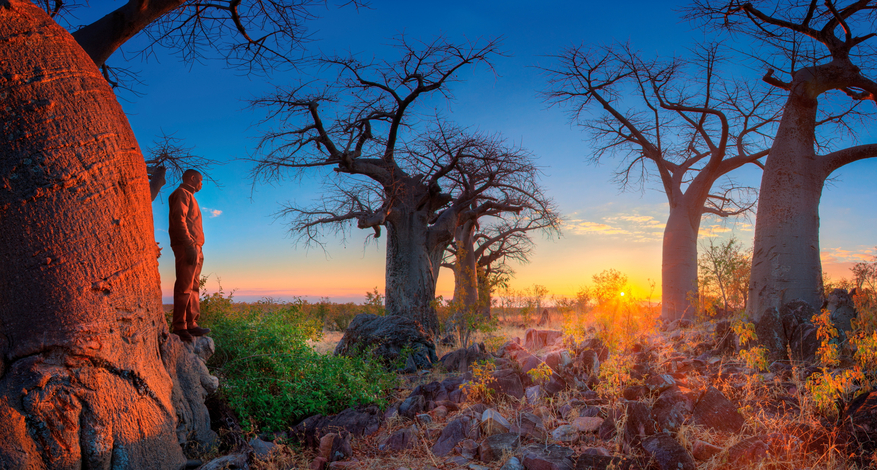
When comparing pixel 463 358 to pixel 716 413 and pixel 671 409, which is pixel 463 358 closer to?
pixel 671 409

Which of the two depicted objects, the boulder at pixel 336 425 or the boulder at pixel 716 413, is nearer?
the boulder at pixel 716 413

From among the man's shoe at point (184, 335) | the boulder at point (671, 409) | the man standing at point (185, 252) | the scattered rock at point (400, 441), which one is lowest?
the scattered rock at point (400, 441)

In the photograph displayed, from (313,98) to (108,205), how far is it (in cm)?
611

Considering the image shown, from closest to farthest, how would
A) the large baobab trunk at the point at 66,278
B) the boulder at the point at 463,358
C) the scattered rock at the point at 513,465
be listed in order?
the large baobab trunk at the point at 66,278, the scattered rock at the point at 513,465, the boulder at the point at 463,358

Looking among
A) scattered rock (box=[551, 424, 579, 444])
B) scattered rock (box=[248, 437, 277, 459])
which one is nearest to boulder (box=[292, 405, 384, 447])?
scattered rock (box=[248, 437, 277, 459])

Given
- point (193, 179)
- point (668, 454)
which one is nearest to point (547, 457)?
point (668, 454)

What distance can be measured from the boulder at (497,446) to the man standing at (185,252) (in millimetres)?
2682

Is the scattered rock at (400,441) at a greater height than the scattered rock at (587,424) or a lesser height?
lesser

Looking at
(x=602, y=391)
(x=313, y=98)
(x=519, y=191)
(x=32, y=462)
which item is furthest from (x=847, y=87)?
(x=32, y=462)

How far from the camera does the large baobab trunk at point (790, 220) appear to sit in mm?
6324

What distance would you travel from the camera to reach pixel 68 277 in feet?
9.44

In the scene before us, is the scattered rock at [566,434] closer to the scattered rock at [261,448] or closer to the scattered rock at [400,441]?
the scattered rock at [400,441]

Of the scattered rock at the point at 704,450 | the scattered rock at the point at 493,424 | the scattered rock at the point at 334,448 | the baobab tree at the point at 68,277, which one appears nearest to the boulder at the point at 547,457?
the scattered rock at the point at 493,424

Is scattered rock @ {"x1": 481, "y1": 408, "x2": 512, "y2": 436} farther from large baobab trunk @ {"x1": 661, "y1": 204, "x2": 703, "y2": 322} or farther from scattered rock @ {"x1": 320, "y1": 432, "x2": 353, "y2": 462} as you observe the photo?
large baobab trunk @ {"x1": 661, "y1": 204, "x2": 703, "y2": 322}
